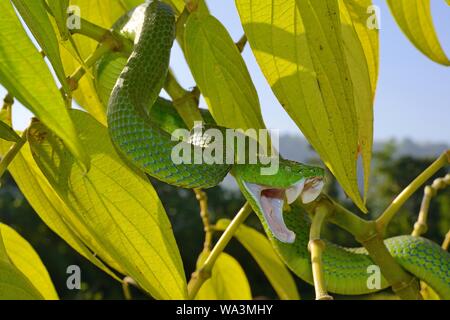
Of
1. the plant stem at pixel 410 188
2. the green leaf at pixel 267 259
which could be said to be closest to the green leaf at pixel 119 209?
the plant stem at pixel 410 188

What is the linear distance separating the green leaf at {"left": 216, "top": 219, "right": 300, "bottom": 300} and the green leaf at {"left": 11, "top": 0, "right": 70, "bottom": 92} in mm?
876

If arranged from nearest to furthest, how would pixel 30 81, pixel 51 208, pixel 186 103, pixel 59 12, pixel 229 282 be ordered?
pixel 30 81 → pixel 59 12 → pixel 51 208 → pixel 186 103 → pixel 229 282

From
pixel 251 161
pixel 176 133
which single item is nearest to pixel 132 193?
pixel 251 161

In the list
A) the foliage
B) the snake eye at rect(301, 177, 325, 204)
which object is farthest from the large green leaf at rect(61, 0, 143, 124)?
the snake eye at rect(301, 177, 325, 204)

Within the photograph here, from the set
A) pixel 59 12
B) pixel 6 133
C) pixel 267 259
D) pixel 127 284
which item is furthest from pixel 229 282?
pixel 59 12

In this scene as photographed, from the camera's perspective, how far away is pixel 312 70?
76cm

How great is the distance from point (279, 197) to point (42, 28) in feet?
2.00

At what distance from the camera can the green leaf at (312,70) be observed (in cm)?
73

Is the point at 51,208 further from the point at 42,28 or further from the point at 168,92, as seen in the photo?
the point at 42,28

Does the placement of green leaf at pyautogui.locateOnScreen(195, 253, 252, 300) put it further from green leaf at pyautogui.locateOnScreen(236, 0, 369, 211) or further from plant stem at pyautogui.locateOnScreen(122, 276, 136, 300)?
green leaf at pyautogui.locateOnScreen(236, 0, 369, 211)

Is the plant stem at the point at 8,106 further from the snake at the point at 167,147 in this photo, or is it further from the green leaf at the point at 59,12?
the green leaf at the point at 59,12
